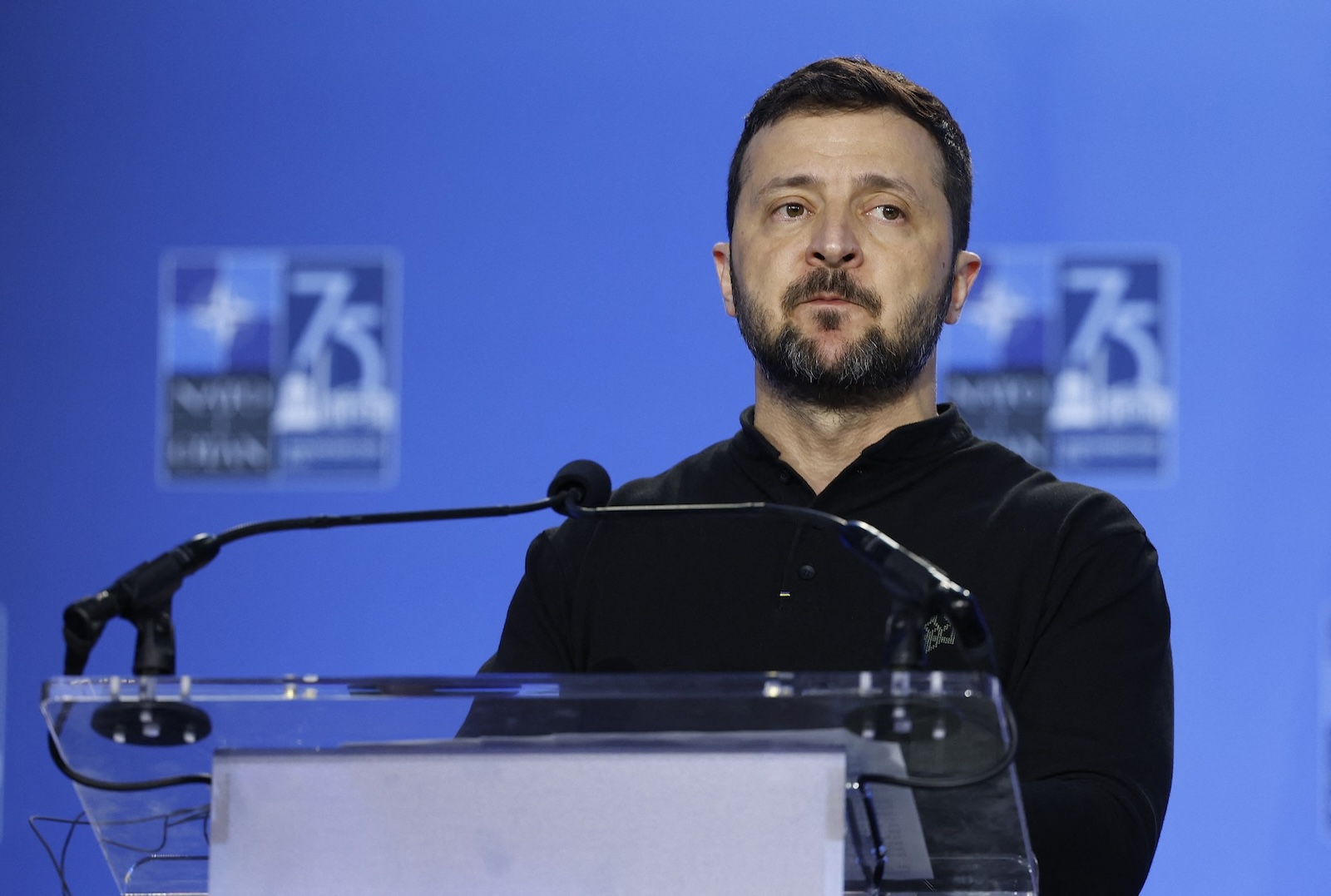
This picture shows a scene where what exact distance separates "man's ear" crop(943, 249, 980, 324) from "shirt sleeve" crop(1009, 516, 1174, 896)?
1.29 ft

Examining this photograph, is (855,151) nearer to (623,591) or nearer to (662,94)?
(623,591)

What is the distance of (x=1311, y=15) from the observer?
9.22ft

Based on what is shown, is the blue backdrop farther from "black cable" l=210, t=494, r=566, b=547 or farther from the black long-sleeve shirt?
"black cable" l=210, t=494, r=566, b=547

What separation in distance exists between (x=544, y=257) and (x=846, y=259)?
1.16 m

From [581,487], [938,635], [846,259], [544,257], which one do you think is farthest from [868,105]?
[544,257]

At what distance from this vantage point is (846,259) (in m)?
1.93

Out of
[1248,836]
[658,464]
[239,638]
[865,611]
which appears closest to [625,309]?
[658,464]

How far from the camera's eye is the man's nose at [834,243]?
1923mm

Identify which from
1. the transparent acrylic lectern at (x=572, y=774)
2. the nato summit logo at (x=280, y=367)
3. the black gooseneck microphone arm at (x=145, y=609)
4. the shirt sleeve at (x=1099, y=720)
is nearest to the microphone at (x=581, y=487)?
the black gooseneck microphone arm at (x=145, y=609)

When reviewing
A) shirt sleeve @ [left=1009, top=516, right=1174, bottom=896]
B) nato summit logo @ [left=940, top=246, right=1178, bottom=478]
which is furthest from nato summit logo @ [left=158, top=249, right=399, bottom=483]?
shirt sleeve @ [left=1009, top=516, right=1174, bottom=896]

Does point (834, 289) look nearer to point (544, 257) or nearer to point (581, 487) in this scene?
point (581, 487)

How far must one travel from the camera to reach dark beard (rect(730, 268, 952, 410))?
196 cm

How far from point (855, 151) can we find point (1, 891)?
2.14 m

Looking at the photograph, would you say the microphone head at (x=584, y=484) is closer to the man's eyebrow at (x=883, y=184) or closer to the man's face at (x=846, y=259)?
the man's face at (x=846, y=259)
